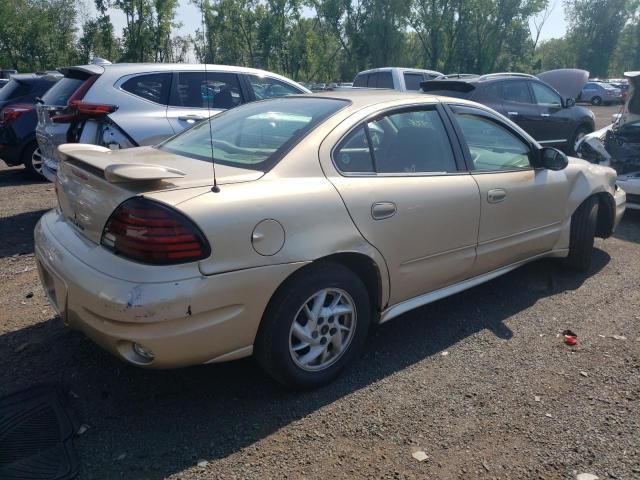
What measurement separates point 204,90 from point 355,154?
162 inches

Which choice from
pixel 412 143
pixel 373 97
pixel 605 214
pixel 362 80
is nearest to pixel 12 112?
pixel 373 97

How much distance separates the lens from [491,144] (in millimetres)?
4148

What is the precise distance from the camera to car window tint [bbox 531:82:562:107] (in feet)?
33.8

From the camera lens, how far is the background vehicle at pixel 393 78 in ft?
41.1

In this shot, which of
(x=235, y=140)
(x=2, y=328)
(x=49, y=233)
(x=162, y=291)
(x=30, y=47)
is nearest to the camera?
(x=162, y=291)

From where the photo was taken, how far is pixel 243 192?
2.67 m

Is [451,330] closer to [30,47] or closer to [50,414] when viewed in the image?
[50,414]

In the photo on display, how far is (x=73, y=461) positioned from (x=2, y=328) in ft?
5.47

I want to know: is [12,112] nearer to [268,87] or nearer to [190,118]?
[190,118]

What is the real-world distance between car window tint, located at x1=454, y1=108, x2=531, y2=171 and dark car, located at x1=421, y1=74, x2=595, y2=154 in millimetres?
4525

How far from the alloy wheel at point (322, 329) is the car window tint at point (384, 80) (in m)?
10.3

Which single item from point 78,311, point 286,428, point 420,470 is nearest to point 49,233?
point 78,311

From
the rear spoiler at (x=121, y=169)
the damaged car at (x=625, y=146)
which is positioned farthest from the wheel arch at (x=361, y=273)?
the damaged car at (x=625, y=146)

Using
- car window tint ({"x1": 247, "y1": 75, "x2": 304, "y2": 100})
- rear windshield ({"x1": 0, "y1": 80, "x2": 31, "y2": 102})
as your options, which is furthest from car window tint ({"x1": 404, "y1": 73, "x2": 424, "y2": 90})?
rear windshield ({"x1": 0, "y1": 80, "x2": 31, "y2": 102})
